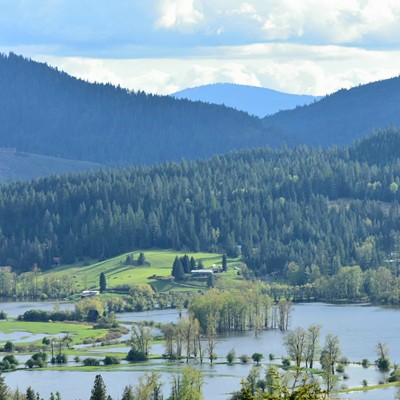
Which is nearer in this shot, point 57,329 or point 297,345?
point 297,345

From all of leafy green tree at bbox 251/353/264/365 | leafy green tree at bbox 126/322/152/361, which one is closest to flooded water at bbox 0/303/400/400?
leafy green tree at bbox 251/353/264/365

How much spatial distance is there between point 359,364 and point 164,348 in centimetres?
2465

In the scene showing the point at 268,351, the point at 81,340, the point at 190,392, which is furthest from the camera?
the point at 81,340

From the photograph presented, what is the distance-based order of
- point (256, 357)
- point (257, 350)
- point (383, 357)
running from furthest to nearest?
point (257, 350) < point (256, 357) < point (383, 357)

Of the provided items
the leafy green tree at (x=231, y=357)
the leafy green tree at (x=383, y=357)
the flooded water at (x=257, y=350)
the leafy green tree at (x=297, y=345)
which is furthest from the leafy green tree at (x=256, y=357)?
the leafy green tree at (x=383, y=357)

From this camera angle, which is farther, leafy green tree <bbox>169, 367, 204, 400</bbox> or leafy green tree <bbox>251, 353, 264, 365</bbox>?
leafy green tree <bbox>251, 353, 264, 365</bbox>

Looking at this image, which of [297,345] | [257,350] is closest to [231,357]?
[297,345]

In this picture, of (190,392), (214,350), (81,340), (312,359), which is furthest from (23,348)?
(190,392)

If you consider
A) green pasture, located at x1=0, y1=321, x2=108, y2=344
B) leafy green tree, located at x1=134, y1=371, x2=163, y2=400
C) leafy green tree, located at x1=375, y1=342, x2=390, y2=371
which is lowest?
leafy green tree, located at x1=134, y1=371, x2=163, y2=400

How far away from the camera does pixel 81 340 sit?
160 m

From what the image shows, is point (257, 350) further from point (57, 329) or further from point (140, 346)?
point (57, 329)

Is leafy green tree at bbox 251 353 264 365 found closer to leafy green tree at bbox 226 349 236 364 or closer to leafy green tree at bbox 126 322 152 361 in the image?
leafy green tree at bbox 226 349 236 364

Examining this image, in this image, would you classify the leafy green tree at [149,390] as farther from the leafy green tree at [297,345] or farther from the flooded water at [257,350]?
the leafy green tree at [297,345]

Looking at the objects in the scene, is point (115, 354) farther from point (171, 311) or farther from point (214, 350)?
point (171, 311)
